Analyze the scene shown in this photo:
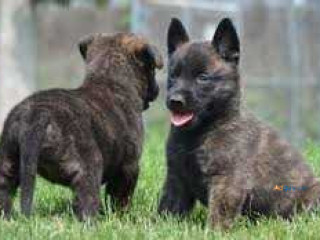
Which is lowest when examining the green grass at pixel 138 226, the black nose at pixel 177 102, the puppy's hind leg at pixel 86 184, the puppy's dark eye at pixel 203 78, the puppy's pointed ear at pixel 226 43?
the green grass at pixel 138 226

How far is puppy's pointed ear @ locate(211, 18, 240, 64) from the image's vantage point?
7309 mm

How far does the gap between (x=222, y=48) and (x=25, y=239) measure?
211 centimetres

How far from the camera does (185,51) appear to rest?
7.21 metres

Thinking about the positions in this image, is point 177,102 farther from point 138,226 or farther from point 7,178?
point 7,178

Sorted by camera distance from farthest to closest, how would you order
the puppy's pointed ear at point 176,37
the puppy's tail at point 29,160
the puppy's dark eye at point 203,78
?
the puppy's pointed ear at point 176,37
the puppy's dark eye at point 203,78
the puppy's tail at point 29,160

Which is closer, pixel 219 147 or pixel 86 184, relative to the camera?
pixel 86 184

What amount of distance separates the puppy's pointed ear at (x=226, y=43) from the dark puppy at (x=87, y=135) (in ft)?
2.61

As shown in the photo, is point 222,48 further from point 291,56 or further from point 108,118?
point 291,56

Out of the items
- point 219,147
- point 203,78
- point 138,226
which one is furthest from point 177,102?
point 138,226

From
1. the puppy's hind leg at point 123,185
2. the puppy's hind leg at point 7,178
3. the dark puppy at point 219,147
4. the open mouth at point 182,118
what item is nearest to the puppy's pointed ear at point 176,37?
the dark puppy at point 219,147

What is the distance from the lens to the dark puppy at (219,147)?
281 inches

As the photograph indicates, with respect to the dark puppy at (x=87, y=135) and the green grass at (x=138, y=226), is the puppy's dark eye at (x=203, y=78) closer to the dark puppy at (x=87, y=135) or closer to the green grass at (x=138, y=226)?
the dark puppy at (x=87, y=135)

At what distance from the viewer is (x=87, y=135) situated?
23.3 feet

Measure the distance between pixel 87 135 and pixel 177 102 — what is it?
2.26 feet
